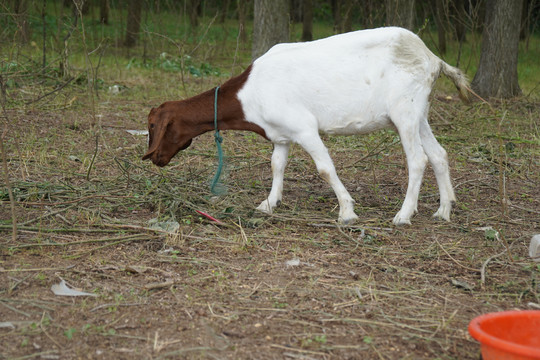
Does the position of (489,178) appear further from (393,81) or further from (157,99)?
(157,99)

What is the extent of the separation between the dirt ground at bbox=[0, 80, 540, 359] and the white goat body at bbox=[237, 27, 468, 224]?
1.79 ft

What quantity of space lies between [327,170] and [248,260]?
1.18 meters

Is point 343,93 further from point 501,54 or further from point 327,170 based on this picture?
point 501,54

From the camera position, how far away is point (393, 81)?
504cm

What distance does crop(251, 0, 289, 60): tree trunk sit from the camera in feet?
32.5

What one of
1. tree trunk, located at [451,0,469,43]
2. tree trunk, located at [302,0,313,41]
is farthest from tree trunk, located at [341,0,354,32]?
tree trunk, located at [302,0,313,41]

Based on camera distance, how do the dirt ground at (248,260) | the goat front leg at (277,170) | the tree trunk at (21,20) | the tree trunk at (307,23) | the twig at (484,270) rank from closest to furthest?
the dirt ground at (248,260) → the twig at (484,270) → the goat front leg at (277,170) → the tree trunk at (21,20) → the tree trunk at (307,23)

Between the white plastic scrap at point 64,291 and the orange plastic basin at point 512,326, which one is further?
the white plastic scrap at point 64,291

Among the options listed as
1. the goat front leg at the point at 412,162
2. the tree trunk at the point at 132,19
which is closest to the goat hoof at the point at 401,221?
the goat front leg at the point at 412,162

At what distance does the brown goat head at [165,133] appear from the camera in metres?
5.38

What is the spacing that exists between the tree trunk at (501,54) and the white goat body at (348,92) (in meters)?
5.47

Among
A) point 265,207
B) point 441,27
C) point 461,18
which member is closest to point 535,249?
point 265,207

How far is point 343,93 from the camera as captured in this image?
5.11 m

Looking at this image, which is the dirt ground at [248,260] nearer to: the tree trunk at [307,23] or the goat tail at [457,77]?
the goat tail at [457,77]
